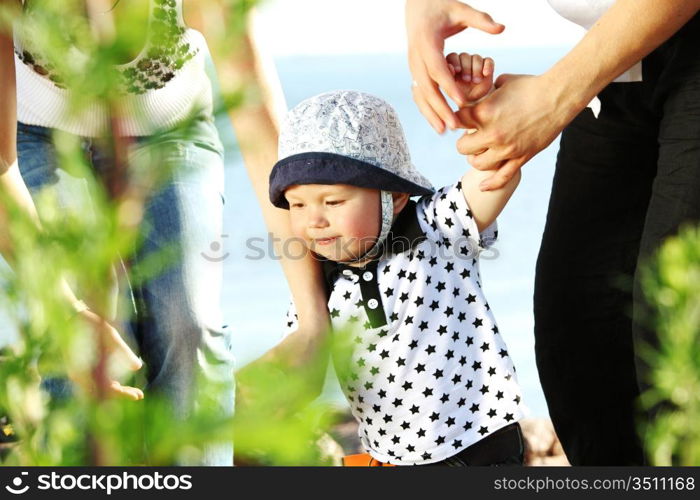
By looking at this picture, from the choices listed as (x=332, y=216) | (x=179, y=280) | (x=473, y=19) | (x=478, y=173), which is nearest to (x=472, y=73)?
(x=473, y=19)

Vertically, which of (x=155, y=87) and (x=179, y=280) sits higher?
(x=155, y=87)

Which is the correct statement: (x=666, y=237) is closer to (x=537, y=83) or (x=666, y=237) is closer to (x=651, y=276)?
(x=651, y=276)

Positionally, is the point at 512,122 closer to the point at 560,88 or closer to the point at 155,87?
the point at 560,88

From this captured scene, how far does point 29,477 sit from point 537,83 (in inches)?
52.1

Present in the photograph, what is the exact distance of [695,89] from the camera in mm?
1944

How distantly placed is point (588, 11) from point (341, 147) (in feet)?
1.97

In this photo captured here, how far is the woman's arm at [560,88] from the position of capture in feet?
6.25

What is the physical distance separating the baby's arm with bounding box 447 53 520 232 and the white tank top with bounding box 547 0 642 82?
0.19m

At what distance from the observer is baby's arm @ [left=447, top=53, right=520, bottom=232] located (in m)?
2.12

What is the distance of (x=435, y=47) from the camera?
2.08m

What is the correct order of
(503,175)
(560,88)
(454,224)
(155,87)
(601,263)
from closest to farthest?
1. (155,87)
2. (560,88)
3. (503,175)
4. (454,224)
5. (601,263)

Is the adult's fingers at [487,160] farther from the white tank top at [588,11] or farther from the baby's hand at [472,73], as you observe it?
the white tank top at [588,11]

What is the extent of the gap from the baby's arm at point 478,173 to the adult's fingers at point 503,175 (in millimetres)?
18

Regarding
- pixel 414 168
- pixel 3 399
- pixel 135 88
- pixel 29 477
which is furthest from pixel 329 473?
pixel 414 168
